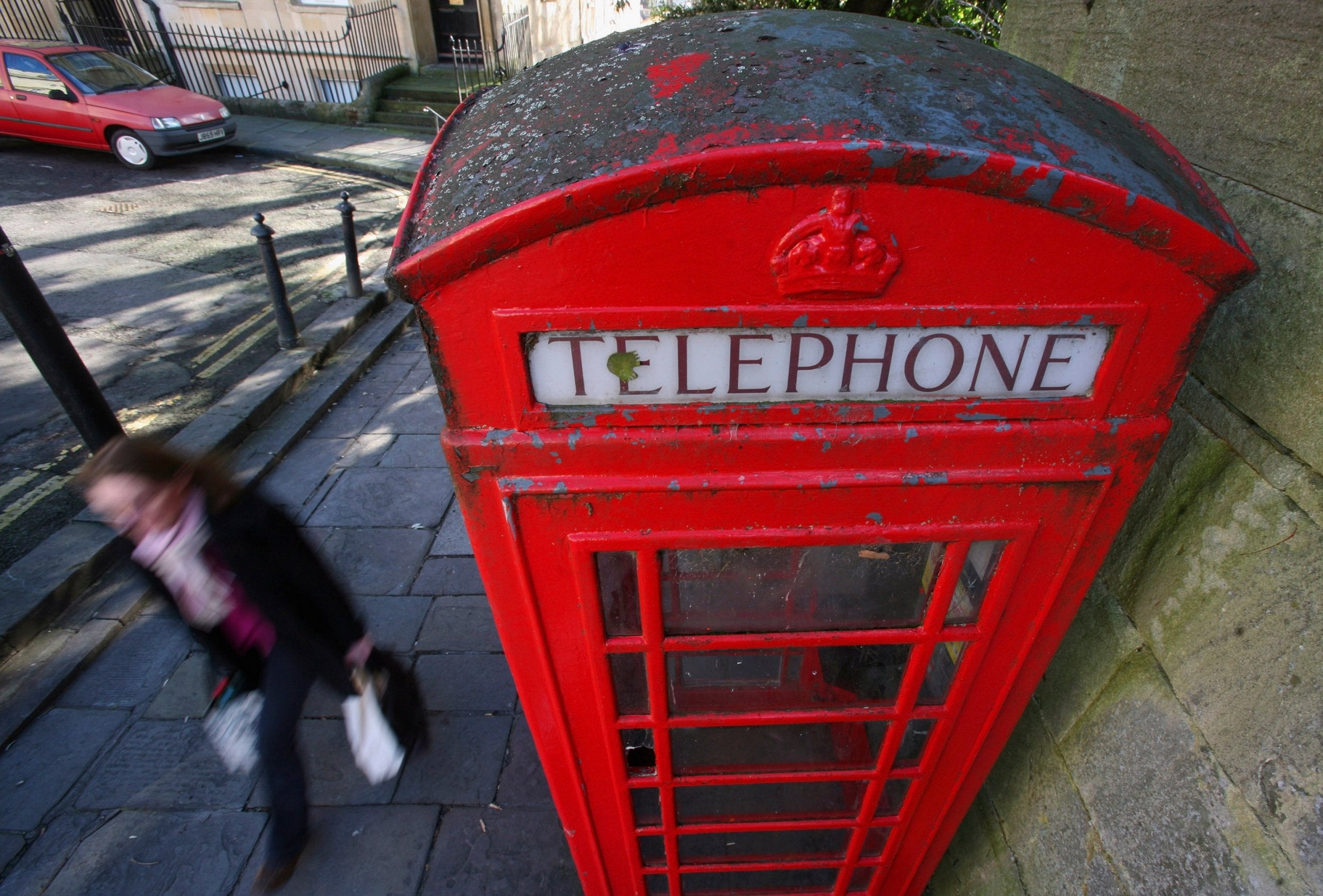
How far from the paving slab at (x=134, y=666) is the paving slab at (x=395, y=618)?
733 millimetres

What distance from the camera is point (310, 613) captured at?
2373mm

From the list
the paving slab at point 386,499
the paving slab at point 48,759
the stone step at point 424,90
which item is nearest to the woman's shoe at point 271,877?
the paving slab at point 48,759

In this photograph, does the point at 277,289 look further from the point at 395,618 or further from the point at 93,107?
the point at 93,107

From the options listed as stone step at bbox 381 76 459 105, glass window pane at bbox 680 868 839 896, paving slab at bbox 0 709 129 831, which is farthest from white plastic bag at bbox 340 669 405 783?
stone step at bbox 381 76 459 105

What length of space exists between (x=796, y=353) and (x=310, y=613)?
2048mm

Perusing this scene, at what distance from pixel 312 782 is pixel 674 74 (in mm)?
2790

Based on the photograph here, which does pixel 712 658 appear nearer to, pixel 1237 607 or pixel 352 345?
pixel 1237 607

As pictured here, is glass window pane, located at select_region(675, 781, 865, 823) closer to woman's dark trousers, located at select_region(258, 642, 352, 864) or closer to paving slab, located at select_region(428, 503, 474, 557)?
woman's dark trousers, located at select_region(258, 642, 352, 864)

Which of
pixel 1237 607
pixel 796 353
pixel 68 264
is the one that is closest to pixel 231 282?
pixel 68 264

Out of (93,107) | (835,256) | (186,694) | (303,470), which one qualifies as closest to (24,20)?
(93,107)

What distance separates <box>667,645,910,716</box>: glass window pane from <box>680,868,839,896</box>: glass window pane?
2.10ft

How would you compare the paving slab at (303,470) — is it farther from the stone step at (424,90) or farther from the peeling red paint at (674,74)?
the stone step at (424,90)

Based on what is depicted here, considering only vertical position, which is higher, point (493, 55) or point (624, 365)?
point (624, 365)

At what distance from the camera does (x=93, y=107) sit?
360 inches
